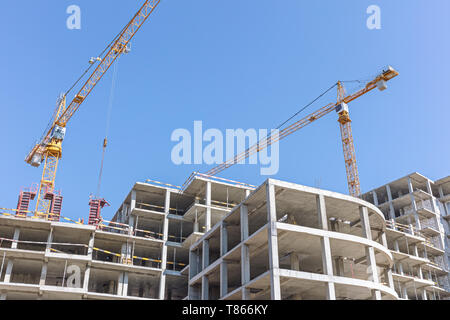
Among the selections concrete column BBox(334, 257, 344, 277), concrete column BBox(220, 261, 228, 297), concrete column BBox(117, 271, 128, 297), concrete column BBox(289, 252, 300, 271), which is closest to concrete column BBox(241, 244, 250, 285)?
concrete column BBox(220, 261, 228, 297)

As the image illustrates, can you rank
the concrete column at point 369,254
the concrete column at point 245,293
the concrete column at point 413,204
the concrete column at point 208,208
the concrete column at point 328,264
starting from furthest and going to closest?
the concrete column at point 413,204 < the concrete column at point 208,208 < the concrete column at point 369,254 < the concrete column at point 245,293 < the concrete column at point 328,264

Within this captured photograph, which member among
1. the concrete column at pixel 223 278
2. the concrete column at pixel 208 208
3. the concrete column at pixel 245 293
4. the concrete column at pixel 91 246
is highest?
the concrete column at pixel 208 208

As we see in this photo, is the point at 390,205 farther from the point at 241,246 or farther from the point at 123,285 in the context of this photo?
the point at 241,246

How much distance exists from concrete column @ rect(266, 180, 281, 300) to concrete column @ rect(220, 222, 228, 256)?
636 centimetres

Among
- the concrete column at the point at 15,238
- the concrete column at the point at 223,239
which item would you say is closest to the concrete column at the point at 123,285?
the concrete column at the point at 15,238

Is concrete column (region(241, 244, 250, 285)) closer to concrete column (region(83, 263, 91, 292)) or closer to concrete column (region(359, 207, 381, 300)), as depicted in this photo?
concrete column (region(359, 207, 381, 300))

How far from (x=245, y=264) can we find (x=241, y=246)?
1.49m

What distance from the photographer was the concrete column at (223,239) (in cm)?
3947

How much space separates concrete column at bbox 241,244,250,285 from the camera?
116 ft

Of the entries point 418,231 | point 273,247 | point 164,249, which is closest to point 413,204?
point 418,231

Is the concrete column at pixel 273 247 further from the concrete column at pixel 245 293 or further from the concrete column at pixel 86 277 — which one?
the concrete column at pixel 86 277

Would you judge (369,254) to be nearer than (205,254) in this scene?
Yes

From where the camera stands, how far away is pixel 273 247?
33.5 m

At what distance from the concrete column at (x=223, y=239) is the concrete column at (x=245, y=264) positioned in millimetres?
3006
